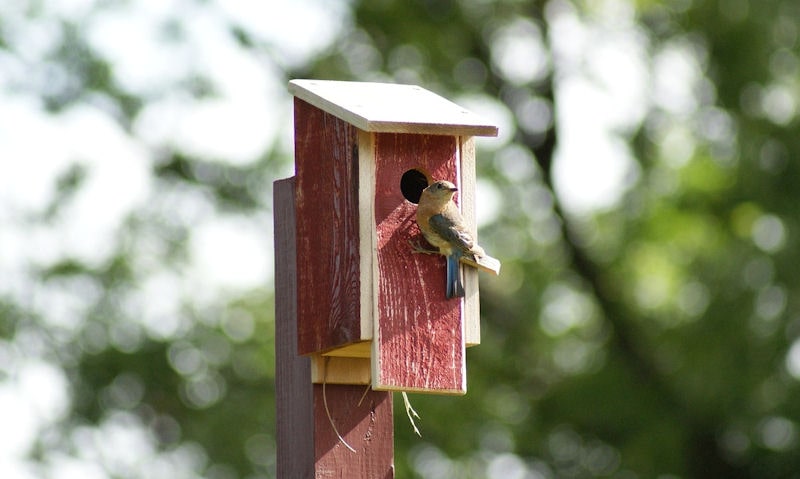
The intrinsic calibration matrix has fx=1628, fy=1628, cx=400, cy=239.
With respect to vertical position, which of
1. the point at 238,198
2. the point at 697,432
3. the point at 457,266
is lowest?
the point at 697,432

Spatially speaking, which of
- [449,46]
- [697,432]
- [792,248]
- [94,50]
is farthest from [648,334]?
[94,50]

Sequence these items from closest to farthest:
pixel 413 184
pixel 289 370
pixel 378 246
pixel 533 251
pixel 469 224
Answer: pixel 378 246 → pixel 289 370 → pixel 469 224 → pixel 413 184 → pixel 533 251

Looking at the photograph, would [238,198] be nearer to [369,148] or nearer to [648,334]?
[648,334]

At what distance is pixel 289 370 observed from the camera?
475 cm

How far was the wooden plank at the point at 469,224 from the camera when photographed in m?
4.79

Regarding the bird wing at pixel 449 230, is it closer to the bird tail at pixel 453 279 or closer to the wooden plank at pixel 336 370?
the bird tail at pixel 453 279

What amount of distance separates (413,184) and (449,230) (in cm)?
42

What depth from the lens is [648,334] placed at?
42.4 ft

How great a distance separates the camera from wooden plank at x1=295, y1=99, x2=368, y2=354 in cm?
461

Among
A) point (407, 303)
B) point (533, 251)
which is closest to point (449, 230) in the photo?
point (407, 303)

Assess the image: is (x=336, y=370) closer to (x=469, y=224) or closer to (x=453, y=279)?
(x=453, y=279)

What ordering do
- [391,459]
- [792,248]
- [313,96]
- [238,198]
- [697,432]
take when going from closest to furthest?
[391,459], [313,96], [792,248], [697,432], [238,198]

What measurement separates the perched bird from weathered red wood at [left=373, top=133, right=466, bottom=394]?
32 mm

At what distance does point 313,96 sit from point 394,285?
2.25 feet
